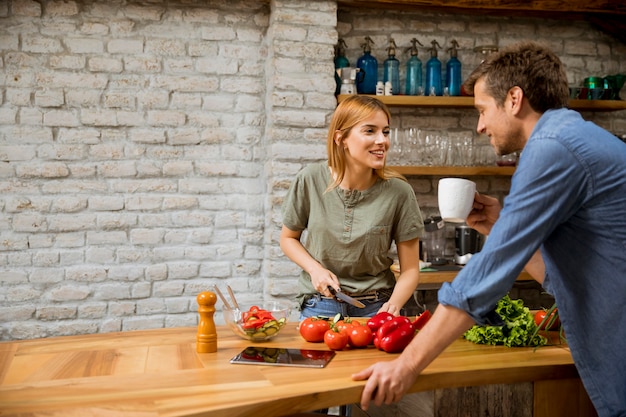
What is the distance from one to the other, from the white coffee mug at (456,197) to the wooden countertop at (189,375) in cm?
43

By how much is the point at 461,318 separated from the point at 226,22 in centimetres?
330

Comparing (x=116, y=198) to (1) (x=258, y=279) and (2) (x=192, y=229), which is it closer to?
(2) (x=192, y=229)

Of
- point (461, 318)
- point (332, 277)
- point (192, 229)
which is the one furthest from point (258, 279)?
point (461, 318)

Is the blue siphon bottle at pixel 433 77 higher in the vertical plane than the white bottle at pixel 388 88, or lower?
higher

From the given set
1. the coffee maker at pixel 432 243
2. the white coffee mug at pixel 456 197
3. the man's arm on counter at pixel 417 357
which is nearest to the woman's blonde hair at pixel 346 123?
the white coffee mug at pixel 456 197

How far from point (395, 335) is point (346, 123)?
1.15 m

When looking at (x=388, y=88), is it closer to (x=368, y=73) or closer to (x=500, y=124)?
(x=368, y=73)

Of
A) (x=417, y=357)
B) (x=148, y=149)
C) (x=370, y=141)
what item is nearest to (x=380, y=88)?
(x=148, y=149)

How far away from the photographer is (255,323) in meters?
1.99

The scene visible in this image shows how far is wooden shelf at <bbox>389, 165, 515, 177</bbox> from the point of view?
4.29m

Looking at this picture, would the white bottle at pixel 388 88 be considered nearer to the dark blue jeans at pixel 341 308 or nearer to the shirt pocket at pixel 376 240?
the shirt pocket at pixel 376 240

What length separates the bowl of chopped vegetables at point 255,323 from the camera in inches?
79.0

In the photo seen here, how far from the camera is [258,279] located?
4375 mm

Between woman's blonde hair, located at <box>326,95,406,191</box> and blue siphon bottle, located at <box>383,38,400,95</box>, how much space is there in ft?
5.57
